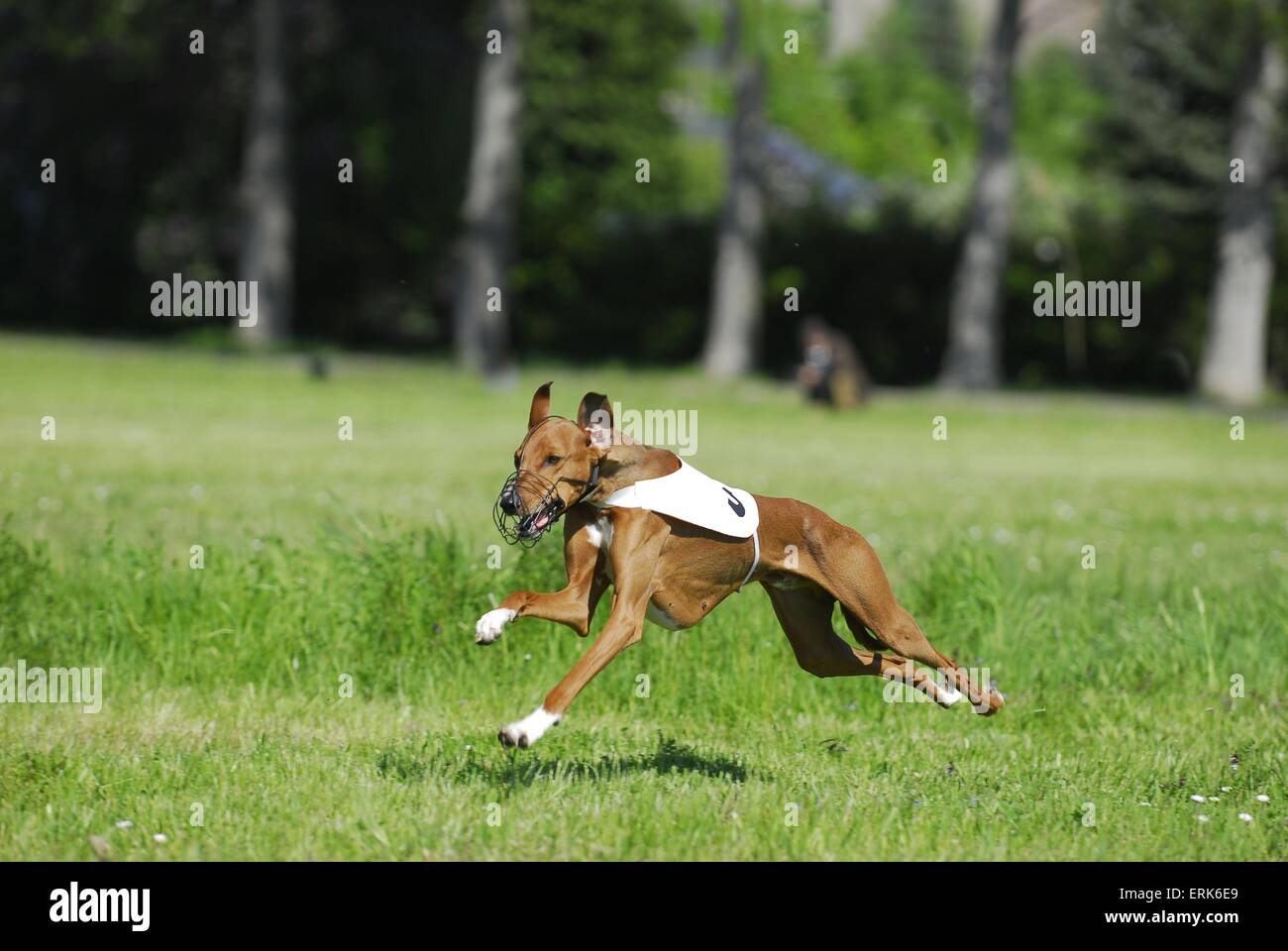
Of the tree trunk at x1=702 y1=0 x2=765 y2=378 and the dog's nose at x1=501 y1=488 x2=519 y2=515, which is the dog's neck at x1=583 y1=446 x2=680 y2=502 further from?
the tree trunk at x1=702 y1=0 x2=765 y2=378

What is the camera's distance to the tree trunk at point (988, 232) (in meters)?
29.6

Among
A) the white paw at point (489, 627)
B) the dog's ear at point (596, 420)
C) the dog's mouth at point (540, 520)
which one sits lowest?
the white paw at point (489, 627)

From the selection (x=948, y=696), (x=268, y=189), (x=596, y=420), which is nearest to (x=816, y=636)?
(x=948, y=696)

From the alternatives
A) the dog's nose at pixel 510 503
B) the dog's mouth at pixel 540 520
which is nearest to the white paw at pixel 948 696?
the dog's mouth at pixel 540 520

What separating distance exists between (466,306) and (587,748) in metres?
27.4

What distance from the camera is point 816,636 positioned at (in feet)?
19.8

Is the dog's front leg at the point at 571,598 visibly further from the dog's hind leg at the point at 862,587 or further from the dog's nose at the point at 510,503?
the dog's hind leg at the point at 862,587

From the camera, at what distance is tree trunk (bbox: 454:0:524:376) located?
101 feet

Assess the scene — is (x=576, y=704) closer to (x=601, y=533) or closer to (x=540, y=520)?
(x=601, y=533)

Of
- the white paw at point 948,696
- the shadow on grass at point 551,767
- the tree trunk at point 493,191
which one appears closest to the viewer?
the shadow on grass at point 551,767

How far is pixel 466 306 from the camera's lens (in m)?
33.3

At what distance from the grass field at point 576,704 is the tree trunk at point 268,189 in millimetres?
22701

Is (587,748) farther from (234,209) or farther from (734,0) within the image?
(234,209)
